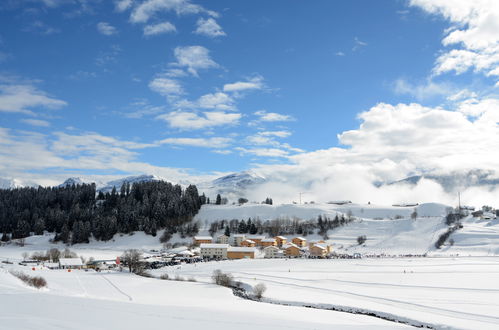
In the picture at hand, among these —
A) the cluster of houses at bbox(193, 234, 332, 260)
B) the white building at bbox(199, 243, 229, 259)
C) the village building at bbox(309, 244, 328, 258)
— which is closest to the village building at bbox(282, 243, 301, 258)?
the cluster of houses at bbox(193, 234, 332, 260)

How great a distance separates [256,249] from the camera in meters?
96.8

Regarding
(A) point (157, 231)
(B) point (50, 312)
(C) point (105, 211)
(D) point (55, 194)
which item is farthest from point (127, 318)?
(D) point (55, 194)

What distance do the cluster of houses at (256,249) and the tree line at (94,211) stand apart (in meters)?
22.6

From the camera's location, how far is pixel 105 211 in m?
131

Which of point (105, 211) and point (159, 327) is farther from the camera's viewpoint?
point (105, 211)

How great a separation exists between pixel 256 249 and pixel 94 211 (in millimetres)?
64353

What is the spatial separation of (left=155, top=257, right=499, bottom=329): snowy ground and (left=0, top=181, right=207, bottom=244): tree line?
53.6m

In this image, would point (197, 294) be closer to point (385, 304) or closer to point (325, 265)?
point (385, 304)

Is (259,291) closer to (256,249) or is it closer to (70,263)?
(70,263)

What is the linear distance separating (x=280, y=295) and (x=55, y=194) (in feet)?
438

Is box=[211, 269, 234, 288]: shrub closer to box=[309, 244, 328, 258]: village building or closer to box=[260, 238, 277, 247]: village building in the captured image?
box=[309, 244, 328, 258]: village building

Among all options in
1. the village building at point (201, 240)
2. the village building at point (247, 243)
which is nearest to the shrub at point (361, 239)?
the village building at point (247, 243)

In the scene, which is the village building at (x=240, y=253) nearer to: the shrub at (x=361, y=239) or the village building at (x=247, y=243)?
the village building at (x=247, y=243)

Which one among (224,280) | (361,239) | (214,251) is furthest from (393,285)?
(361,239)
